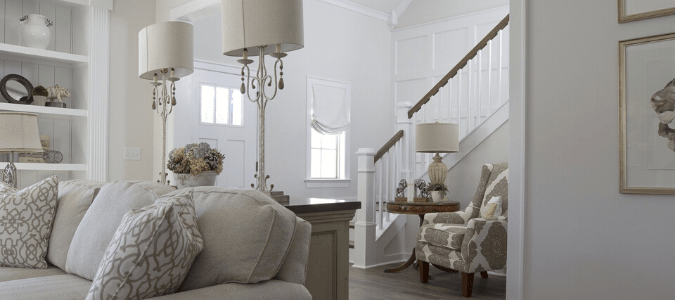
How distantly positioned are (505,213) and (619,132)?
6.81 feet

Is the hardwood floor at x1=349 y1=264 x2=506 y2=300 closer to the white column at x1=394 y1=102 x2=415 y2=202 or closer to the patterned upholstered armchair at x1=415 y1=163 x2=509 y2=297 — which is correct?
the patterned upholstered armchair at x1=415 y1=163 x2=509 y2=297

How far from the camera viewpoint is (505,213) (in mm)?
4582

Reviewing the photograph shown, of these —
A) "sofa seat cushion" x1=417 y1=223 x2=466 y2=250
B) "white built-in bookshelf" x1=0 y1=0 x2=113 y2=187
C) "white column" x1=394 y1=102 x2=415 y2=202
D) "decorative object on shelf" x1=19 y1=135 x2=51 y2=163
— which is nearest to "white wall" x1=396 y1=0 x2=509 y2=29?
"white column" x1=394 y1=102 x2=415 y2=202

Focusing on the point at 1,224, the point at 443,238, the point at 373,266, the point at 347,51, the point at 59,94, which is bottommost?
the point at 373,266

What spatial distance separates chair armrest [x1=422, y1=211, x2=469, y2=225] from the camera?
4762 mm

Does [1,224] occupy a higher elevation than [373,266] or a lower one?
higher

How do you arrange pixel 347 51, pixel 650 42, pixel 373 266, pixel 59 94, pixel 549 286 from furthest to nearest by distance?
pixel 347 51 < pixel 373 266 < pixel 59 94 < pixel 549 286 < pixel 650 42

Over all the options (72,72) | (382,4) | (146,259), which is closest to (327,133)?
(382,4)

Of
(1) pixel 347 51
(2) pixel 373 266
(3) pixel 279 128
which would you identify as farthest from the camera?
(1) pixel 347 51

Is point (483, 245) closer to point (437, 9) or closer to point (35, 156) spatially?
point (35, 156)

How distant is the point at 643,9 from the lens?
8.30 ft

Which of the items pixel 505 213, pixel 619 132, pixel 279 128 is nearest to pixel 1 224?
pixel 619 132

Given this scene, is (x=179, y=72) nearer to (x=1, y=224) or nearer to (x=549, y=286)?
(x=1, y=224)

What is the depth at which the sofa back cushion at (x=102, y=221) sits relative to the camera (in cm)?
222
